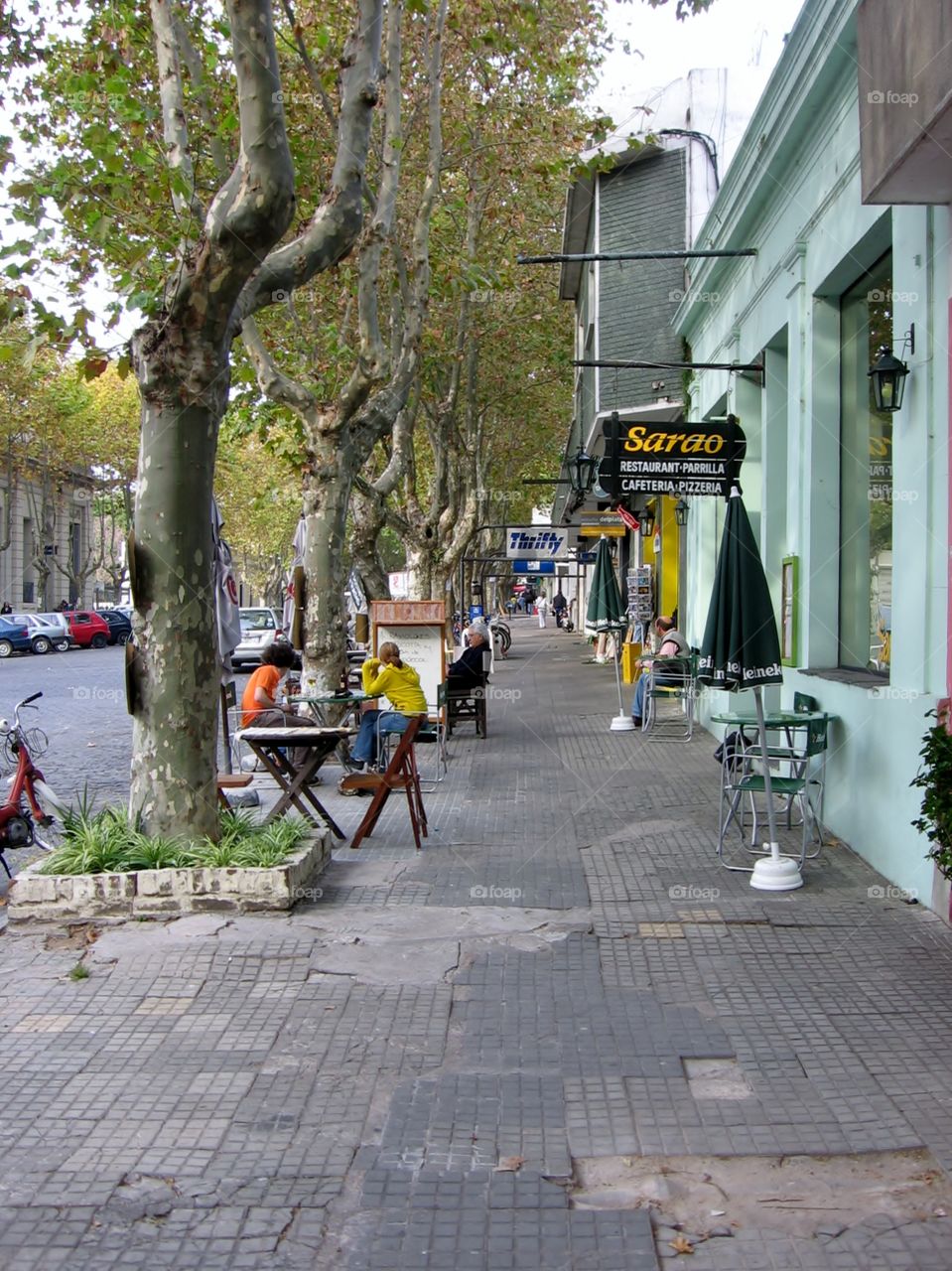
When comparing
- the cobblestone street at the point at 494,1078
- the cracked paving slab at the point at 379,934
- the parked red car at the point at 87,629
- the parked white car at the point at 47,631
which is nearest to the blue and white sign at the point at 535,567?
the parked white car at the point at 47,631

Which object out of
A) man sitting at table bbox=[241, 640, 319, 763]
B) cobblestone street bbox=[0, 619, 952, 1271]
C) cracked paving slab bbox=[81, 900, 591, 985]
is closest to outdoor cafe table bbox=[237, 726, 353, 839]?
cobblestone street bbox=[0, 619, 952, 1271]

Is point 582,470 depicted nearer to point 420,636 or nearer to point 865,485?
point 420,636

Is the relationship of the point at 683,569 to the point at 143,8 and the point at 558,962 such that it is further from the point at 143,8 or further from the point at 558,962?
the point at 558,962

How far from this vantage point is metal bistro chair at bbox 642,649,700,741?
17000mm

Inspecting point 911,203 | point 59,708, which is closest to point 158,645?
Answer: point 911,203

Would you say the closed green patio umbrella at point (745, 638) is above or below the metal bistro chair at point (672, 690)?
above

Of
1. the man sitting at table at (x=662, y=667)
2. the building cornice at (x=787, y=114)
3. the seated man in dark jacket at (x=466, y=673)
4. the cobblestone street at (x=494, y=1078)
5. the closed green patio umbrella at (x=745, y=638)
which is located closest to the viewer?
the cobblestone street at (x=494, y=1078)

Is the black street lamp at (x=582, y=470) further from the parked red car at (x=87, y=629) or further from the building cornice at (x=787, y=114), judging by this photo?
the parked red car at (x=87, y=629)

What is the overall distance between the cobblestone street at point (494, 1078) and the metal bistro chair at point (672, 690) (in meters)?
8.06

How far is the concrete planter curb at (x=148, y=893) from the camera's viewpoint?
730cm

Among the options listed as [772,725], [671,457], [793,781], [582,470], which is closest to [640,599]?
[582,470]

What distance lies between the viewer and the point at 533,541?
32312 mm

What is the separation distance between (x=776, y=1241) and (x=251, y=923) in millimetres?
4053

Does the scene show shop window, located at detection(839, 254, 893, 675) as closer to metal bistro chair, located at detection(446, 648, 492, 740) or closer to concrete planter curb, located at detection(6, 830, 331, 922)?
concrete planter curb, located at detection(6, 830, 331, 922)
